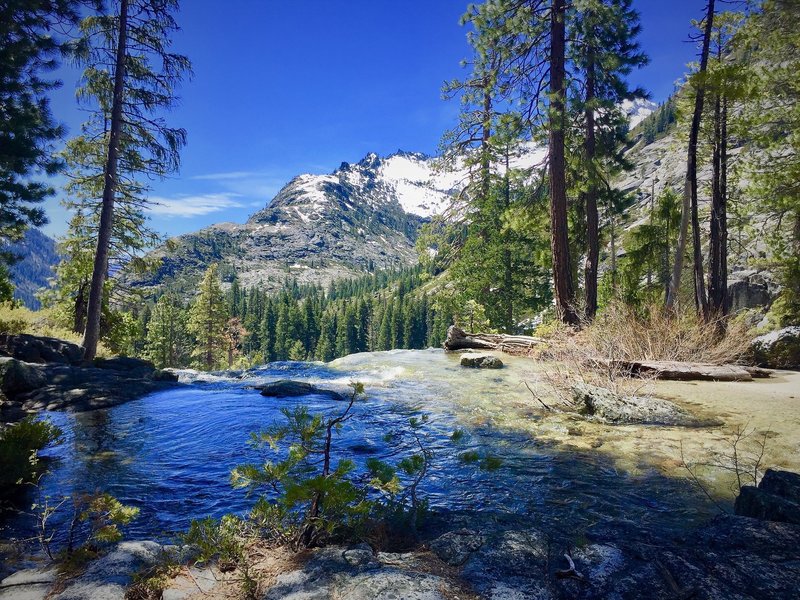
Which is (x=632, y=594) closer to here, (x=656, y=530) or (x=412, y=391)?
(x=656, y=530)

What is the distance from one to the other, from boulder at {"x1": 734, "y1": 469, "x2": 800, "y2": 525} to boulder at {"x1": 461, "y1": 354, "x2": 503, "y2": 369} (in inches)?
343

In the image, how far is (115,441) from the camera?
649 centimetres

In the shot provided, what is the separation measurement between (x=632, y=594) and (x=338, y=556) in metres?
1.64

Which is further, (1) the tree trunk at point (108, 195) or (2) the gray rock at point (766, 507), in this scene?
(1) the tree trunk at point (108, 195)

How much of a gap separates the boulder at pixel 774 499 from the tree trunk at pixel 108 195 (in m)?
15.6

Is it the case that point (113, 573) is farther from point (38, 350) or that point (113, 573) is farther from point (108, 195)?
point (108, 195)

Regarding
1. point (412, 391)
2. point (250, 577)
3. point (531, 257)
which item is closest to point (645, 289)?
point (531, 257)

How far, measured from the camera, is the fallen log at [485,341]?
571 inches

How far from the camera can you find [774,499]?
2918 mm

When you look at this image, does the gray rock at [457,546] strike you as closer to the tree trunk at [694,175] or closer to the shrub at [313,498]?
the shrub at [313,498]

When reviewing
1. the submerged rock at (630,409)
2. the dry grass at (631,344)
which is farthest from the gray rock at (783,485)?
the dry grass at (631,344)

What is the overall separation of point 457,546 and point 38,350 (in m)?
13.7

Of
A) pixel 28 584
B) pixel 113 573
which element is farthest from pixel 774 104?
pixel 28 584

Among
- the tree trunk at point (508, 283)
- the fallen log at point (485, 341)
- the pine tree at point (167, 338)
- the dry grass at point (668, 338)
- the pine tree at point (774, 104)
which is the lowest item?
the pine tree at point (167, 338)
